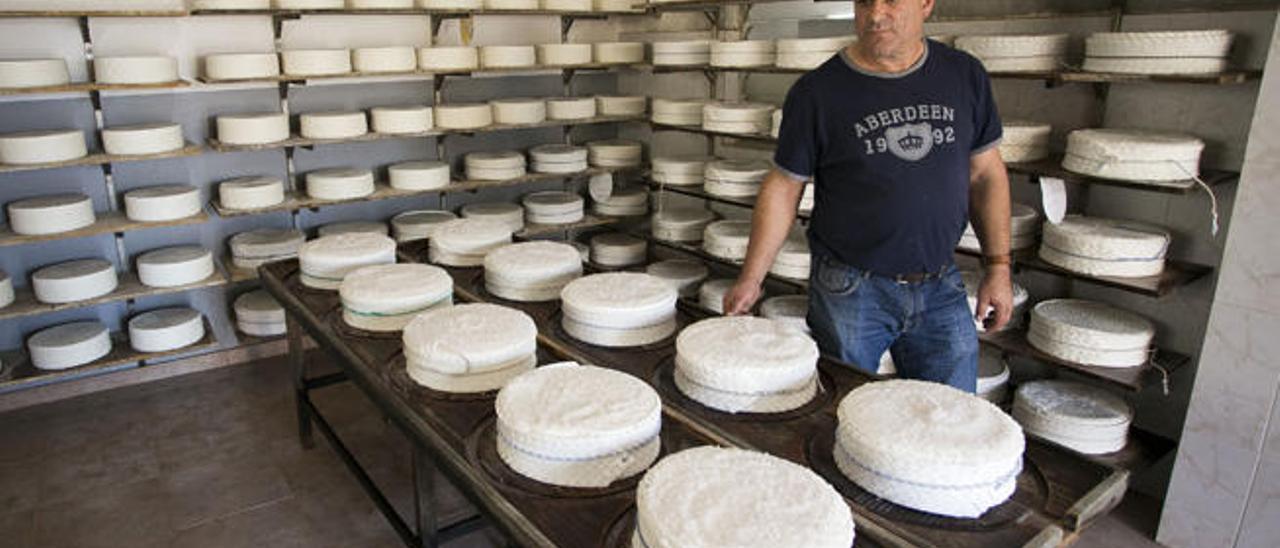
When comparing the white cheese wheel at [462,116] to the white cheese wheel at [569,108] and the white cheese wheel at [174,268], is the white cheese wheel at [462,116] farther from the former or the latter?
the white cheese wheel at [174,268]

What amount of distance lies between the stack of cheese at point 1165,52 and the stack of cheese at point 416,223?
10.3ft

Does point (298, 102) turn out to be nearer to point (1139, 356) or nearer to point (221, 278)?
point (221, 278)

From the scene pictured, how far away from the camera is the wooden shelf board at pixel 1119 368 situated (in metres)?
2.79

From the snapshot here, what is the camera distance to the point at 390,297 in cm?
208

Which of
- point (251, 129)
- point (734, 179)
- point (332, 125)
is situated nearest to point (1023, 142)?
point (734, 179)

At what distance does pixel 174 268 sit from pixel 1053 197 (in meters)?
3.76

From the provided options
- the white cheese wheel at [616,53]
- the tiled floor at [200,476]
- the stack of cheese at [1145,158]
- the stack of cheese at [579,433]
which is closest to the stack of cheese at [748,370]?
the stack of cheese at [579,433]

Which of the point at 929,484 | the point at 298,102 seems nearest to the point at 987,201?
the point at 929,484

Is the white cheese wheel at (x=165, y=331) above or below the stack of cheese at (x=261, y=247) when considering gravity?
below

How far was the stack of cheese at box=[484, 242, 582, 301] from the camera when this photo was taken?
2258mm

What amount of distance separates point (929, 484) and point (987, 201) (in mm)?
1241

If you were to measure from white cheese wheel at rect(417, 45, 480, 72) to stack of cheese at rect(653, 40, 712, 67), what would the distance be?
1015 millimetres

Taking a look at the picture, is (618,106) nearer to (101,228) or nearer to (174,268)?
(174,268)

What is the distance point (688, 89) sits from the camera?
192 inches
